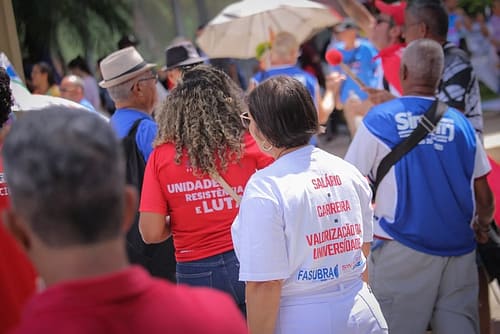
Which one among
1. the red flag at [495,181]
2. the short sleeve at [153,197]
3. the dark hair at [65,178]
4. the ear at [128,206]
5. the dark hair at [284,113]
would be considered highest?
the dark hair at [65,178]

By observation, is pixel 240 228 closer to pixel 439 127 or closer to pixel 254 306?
pixel 254 306

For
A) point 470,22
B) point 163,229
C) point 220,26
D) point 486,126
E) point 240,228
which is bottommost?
point 486,126

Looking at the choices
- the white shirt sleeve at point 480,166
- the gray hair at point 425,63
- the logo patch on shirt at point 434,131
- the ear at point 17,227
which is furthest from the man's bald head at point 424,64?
the ear at point 17,227

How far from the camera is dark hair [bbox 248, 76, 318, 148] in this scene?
3094 millimetres

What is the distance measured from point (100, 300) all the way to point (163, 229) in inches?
80.6

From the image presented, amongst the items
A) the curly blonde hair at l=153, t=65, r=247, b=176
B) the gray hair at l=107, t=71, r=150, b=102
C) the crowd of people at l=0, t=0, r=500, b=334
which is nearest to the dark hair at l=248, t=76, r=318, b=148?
the crowd of people at l=0, t=0, r=500, b=334

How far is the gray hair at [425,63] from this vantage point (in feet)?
13.7

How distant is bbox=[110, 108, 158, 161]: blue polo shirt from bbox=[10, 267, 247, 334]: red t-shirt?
2.73 metres

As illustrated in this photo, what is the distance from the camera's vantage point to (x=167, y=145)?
363 centimetres

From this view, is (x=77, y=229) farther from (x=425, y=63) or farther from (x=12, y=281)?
(x=425, y=63)

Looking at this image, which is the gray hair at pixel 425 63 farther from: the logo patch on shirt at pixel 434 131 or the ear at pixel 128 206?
the ear at pixel 128 206

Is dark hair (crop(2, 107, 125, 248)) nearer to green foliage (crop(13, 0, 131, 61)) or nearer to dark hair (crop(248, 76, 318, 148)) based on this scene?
dark hair (crop(248, 76, 318, 148))

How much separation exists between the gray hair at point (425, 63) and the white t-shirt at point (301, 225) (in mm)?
1257

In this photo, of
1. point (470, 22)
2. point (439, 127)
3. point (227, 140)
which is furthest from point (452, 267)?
point (470, 22)
